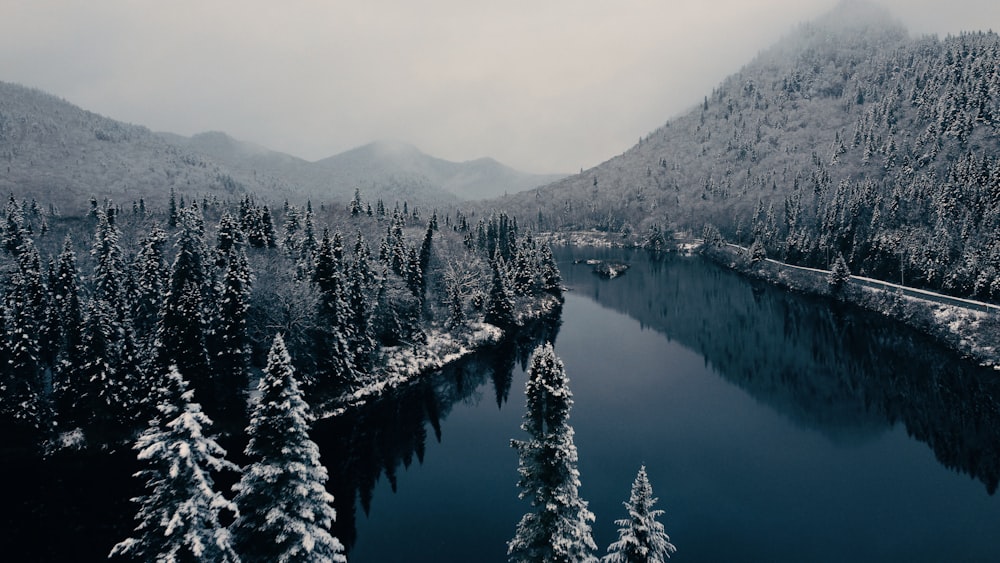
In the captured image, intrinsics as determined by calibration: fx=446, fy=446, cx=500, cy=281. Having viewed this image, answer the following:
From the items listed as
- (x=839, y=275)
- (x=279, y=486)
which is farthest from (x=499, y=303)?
(x=839, y=275)

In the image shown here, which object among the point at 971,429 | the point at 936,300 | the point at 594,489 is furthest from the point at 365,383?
the point at 936,300

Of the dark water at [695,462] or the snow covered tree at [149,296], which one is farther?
the snow covered tree at [149,296]

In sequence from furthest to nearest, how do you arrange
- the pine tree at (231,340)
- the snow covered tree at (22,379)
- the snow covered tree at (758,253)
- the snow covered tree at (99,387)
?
the snow covered tree at (758,253)
the pine tree at (231,340)
the snow covered tree at (99,387)
the snow covered tree at (22,379)

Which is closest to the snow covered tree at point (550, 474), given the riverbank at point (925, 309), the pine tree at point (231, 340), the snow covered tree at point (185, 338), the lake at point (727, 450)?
the lake at point (727, 450)

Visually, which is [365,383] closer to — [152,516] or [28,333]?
[28,333]

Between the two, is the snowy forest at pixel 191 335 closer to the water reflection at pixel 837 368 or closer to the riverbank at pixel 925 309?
the water reflection at pixel 837 368

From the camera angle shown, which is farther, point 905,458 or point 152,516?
point 905,458
